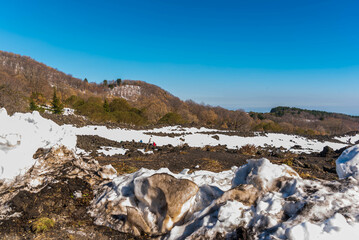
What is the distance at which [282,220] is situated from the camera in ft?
9.01

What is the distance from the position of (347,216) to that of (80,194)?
14.5ft

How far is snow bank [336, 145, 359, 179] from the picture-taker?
3449mm

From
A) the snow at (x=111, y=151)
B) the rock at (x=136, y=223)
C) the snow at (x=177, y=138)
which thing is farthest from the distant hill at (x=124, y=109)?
the rock at (x=136, y=223)

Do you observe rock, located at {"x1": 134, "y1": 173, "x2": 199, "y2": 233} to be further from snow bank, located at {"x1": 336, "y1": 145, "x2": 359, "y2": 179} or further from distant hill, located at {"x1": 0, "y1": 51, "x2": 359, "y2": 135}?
distant hill, located at {"x1": 0, "y1": 51, "x2": 359, "y2": 135}

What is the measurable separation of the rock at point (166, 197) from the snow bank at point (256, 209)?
0.03m

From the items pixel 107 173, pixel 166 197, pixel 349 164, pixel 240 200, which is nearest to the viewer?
pixel 240 200

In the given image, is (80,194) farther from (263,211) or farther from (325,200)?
(325,200)

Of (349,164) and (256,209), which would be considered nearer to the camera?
(256,209)

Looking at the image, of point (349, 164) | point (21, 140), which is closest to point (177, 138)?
point (21, 140)

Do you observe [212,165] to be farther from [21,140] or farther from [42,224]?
[21,140]

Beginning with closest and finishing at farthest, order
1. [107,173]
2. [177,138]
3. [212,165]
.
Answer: [107,173], [212,165], [177,138]

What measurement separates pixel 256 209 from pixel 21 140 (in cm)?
441

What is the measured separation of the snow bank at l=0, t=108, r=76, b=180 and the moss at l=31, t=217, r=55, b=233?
1189 millimetres

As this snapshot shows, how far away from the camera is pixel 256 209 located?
2.97m
